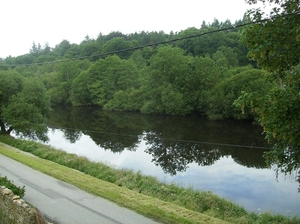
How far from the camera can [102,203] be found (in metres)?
12.0

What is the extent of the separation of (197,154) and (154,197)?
17005 millimetres

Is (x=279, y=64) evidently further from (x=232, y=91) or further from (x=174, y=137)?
(x=232, y=91)

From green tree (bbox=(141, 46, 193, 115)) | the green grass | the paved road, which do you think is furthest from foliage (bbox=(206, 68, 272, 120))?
the green grass

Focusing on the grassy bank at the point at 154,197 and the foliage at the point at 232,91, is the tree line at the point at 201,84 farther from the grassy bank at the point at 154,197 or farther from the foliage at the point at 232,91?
the grassy bank at the point at 154,197

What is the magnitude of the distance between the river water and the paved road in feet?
17.9

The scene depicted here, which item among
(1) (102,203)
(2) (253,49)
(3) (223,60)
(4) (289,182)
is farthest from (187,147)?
(3) (223,60)

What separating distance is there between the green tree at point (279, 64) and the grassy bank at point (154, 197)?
3.55 m

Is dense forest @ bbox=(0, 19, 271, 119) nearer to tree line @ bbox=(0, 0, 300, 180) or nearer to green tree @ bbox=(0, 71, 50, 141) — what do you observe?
tree line @ bbox=(0, 0, 300, 180)

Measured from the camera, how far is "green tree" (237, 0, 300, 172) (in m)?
8.67

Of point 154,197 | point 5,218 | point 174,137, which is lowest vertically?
point 154,197

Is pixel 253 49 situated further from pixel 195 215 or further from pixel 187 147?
pixel 187 147

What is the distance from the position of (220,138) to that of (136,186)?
23470 millimetres

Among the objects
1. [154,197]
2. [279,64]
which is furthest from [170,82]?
[279,64]

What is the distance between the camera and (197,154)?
30188 mm
